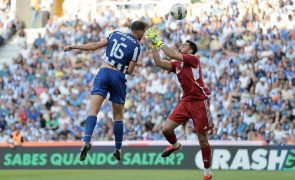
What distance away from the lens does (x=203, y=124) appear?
1747 centimetres

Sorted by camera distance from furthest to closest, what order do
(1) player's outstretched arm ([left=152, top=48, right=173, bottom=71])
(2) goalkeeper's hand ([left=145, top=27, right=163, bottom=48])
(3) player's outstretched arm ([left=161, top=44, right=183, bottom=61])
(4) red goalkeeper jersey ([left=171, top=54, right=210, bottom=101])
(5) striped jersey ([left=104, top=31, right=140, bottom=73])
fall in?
(4) red goalkeeper jersey ([left=171, top=54, right=210, bottom=101]) < (1) player's outstretched arm ([left=152, top=48, right=173, bottom=71]) < (3) player's outstretched arm ([left=161, top=44, right=183, bottom=61]) < (5) striped jersey ([left=104, top=31, right=140, bottom=73]) < (2) goalkeeper's hand ([left=145, top=27, right=163, bottom=48])

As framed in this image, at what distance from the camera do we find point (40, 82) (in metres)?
29.9

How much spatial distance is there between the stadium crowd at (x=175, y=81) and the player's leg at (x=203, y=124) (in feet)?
23.8

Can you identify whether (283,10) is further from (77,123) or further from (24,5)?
(24,5)

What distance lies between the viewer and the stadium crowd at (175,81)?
1005 inches

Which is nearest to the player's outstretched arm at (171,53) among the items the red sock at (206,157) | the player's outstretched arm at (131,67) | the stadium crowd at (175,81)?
the player's outstretched arm at (131,67)

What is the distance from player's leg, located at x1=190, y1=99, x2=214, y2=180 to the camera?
17453 mm

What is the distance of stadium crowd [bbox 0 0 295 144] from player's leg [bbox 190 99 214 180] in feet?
23.8

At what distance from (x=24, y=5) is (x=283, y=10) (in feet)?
38.4

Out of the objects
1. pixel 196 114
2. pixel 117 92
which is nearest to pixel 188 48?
pixel 196 114

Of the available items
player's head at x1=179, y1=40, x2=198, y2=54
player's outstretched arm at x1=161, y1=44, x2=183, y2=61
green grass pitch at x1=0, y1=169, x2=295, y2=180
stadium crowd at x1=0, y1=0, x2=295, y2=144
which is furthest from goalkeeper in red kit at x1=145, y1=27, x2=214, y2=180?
stadium crowd at x1=0, y1=0, x2=295, y2=144

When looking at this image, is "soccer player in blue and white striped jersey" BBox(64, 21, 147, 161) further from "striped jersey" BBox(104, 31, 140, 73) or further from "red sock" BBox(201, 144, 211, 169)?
"red sock" BBox(201, 144, 211, 169)

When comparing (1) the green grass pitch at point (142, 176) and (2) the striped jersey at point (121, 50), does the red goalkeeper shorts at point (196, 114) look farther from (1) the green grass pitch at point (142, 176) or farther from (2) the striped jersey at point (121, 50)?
(1) the green grass pitch at point (142, 176)

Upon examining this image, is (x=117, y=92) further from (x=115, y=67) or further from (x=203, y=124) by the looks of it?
(x=203, y=124)
